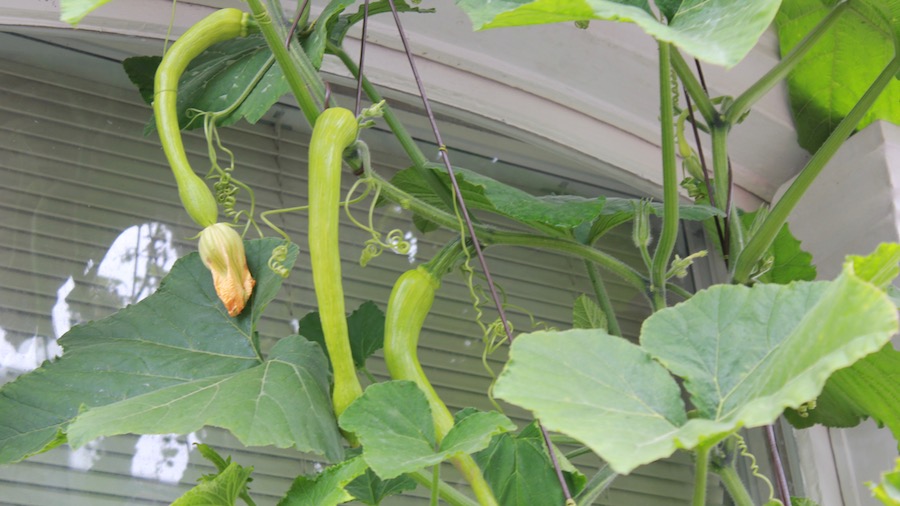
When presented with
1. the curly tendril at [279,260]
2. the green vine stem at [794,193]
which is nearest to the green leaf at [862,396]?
the green vine stem at [794,193]

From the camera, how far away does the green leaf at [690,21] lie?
47cm

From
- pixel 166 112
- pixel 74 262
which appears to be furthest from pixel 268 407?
pixel 74 262

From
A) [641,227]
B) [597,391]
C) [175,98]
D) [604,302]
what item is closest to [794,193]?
[641,227]

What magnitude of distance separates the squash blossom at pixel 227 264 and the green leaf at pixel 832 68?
73 centimetres

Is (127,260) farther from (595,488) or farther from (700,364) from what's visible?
(700,364)

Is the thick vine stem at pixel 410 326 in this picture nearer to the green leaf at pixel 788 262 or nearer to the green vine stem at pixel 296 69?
the green vine stem at pixel 296 69

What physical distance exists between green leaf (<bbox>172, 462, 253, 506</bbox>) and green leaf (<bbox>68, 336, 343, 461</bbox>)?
0.22ft

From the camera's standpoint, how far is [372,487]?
2.55ft

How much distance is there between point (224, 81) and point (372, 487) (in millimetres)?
392

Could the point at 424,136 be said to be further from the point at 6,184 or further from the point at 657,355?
the point at 657,355

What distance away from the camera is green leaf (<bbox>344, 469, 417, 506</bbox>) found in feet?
2.53

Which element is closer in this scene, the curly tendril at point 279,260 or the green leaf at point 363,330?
the curly tendril at point 279,260

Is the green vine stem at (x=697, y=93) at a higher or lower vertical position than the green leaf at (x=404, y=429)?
higher

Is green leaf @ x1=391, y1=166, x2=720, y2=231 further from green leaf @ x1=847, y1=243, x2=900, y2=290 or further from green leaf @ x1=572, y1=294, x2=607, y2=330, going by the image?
green leaf @ x1=847, y1=243, x2=900, y2=290
